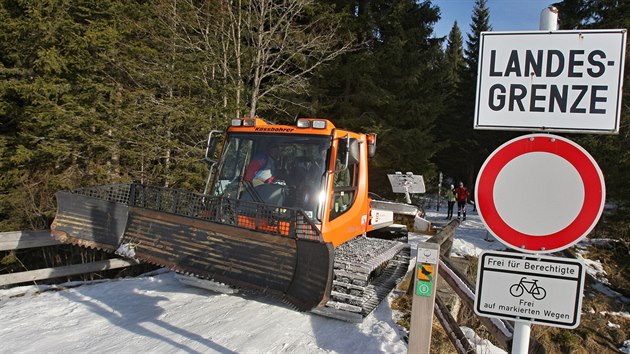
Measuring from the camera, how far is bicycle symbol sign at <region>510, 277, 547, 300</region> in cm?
231

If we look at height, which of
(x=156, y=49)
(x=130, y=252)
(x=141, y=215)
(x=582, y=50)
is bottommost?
(x=130, y=252)

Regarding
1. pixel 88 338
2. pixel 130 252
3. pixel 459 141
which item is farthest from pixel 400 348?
pixel 459 141

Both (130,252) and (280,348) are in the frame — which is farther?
(130,252)

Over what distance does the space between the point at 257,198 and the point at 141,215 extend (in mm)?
1621

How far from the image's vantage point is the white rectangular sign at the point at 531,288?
2264 millimetres

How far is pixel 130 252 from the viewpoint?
234 inches

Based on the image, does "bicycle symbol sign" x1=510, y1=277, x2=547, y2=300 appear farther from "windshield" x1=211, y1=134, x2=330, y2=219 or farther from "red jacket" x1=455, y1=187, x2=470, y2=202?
"red jacket" x1=455, y1=187, x2=470, y2=202

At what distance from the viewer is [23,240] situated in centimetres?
674

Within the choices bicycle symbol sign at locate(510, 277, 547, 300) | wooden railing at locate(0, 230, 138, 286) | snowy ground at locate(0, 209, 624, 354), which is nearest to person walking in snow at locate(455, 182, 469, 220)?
snowy ground at locate(0, 209, 624, 354)

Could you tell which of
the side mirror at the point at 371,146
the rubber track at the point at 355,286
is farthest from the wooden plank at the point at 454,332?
the side mirror at the point at 371,146

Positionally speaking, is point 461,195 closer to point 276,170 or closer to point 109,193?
point 276,170

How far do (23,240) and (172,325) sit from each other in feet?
10.9

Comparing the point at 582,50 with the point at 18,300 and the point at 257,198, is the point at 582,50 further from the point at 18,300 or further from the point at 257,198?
the point at 18,300

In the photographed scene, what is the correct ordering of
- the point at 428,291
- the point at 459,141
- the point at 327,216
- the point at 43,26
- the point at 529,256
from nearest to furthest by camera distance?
the point at 529,256, the point at 428,291, the point at 327,216, the point at 43,26, the point at 459,141
